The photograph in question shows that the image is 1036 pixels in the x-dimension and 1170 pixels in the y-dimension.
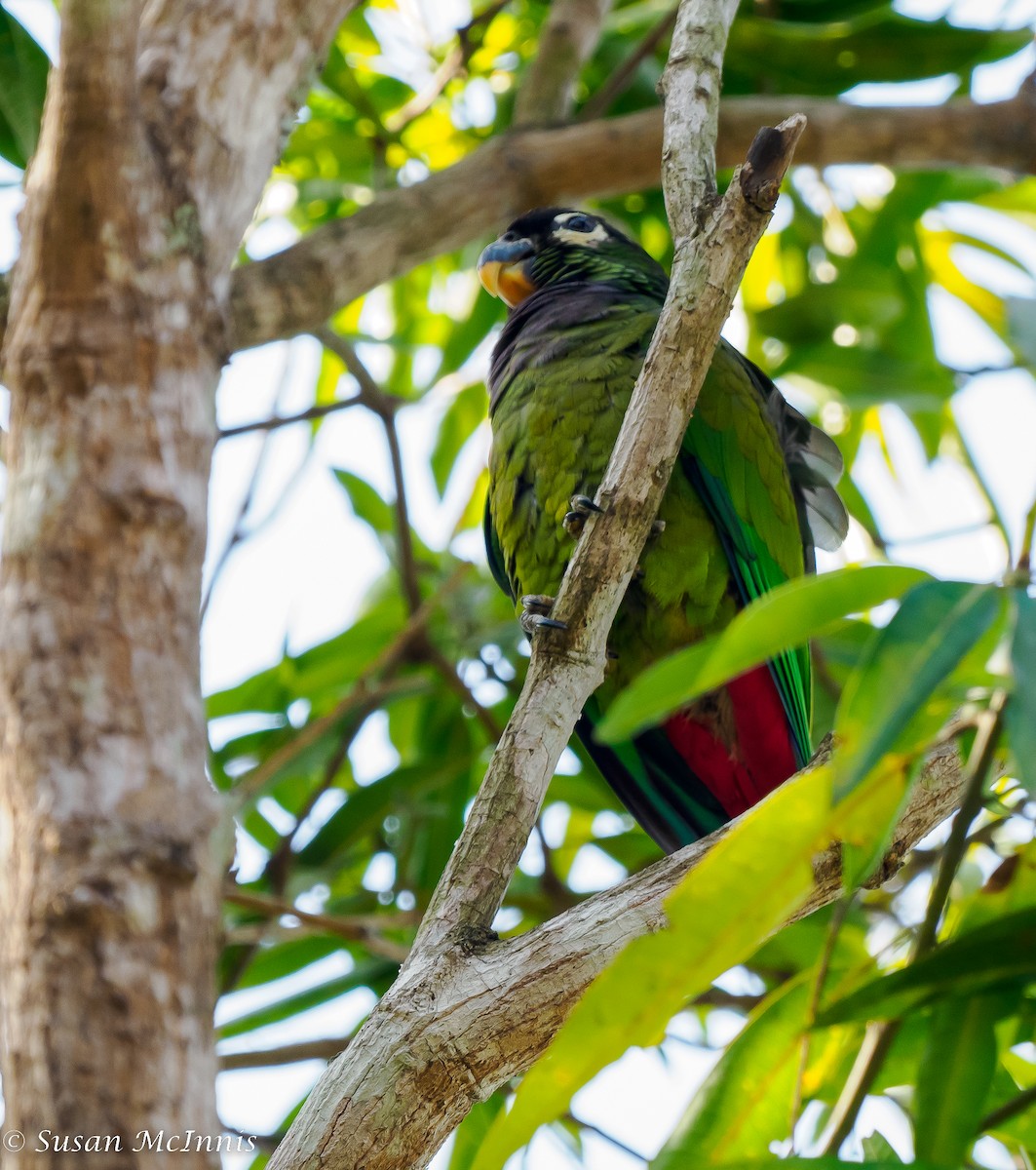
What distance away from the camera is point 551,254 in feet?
8.17

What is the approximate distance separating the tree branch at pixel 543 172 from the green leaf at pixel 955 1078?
1346 millimetres

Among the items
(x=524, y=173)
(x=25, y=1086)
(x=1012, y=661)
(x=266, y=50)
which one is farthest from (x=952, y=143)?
(x=25, y=1086)

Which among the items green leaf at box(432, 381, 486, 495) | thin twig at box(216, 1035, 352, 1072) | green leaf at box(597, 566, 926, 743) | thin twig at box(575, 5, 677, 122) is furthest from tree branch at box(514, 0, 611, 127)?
green leaf at box(597, 566, 926, 743)

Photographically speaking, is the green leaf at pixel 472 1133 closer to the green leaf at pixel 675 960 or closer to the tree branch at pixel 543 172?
the green leaf at pixel 675 960

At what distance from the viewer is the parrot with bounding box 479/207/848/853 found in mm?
1965

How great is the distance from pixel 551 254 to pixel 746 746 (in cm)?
104

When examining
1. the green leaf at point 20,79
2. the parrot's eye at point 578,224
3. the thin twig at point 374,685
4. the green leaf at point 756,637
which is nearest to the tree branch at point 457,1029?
the green leaf at point 756,637

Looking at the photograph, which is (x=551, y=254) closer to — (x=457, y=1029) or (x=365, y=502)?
(x=365, y=502)

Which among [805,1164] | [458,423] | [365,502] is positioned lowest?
[805,1164]

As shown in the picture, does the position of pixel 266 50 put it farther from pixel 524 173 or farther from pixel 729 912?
pixel 729 912

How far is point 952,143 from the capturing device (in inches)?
102

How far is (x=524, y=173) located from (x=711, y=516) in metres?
0.80

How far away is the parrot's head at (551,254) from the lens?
246 cm

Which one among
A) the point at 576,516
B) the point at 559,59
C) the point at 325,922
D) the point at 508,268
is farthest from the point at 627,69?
the point at 325,922
